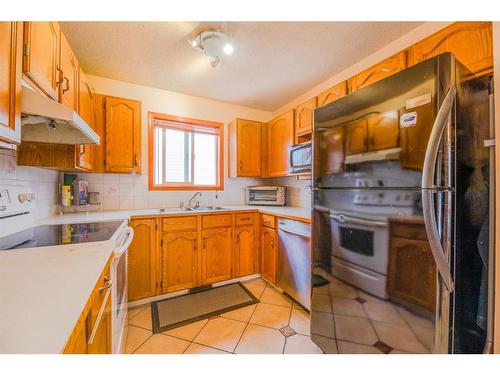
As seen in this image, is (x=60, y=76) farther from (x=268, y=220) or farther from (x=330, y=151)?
(x=268, y=220)

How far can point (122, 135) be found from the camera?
2059 millimetres

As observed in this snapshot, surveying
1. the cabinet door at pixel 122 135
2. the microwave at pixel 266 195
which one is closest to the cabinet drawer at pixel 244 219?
the microwave at pixel 266 195

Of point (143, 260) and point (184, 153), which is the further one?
point (184, 153)

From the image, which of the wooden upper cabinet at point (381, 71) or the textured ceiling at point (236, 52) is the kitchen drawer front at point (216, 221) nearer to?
the textured ceiling at point (236, 52)

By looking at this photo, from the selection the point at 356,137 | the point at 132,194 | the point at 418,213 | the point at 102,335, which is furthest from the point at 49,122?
the point at 418,213

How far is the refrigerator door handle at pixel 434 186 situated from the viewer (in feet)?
2.75

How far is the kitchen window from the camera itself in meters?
2.51

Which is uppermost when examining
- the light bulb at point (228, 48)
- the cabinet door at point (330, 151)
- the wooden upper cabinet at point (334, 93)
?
the light bulb at point (228, 48)

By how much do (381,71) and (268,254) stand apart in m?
1.92

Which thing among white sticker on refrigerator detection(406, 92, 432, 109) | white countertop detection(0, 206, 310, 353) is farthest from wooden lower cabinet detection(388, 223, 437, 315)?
white countertop detection(0, 206, 310, 353)

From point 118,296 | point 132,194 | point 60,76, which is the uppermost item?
point 60,76

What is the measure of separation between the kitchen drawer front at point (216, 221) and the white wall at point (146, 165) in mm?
585

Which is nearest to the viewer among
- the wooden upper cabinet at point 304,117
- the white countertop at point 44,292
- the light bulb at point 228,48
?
the white countertop at point 44,292
